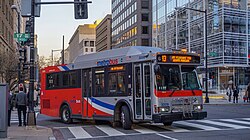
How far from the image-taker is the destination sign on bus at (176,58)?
45.2 feet

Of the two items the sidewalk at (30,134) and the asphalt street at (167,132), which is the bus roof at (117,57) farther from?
the sidewalk at (30,134)

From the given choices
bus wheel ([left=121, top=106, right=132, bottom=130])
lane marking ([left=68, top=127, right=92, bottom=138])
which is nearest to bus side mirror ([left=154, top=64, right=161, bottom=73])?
bus wheel ([left=121, top=106, right=132, bottom=130])

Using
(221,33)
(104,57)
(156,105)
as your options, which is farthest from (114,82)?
(221,33)

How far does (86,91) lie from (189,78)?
4.95m

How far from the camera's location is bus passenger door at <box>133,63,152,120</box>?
1386 centimetres

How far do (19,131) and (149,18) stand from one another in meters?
81.2

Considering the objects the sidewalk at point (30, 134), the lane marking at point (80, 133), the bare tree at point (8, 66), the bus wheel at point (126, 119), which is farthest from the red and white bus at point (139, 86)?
the bare tree at point (8, 66)

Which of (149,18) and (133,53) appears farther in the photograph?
(149,18)

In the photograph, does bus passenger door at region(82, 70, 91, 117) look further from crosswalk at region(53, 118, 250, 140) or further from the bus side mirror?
the bus side mirror

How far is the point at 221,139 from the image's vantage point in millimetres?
11836

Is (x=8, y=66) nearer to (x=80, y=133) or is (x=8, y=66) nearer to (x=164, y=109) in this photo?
(x=80, y=133)

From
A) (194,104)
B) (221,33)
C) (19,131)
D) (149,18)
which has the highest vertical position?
(149,18)

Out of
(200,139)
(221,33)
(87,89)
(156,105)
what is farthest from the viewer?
(221,33)

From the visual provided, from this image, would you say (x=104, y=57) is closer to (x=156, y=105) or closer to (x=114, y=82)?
(x=114, y=82)
